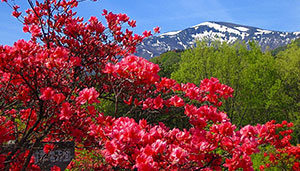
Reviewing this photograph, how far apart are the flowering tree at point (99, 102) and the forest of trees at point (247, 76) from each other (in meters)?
18.2

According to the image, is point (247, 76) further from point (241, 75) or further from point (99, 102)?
point (99, 102)

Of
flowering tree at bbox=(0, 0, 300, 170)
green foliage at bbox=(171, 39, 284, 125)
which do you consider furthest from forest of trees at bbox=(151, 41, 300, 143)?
flowering tree at bbox=(0, 0, 300, 170)

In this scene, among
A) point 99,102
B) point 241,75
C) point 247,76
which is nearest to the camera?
point 99,102

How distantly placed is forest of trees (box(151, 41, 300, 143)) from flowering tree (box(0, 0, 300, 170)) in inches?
716

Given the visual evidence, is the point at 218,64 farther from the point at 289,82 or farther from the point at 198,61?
the point at 289,82

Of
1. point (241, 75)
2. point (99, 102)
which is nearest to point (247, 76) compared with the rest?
point (241, 75)

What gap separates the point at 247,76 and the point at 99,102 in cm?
2074

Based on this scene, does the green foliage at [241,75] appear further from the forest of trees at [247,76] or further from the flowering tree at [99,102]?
the flowering tree at [99,102]

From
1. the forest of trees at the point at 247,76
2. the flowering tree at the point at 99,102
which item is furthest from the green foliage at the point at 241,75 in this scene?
the flowering tree at the point at 99,102

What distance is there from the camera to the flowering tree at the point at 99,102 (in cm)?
240

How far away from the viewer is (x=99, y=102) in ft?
9.40

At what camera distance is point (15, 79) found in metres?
3.18

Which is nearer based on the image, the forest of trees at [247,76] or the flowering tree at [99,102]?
the flowering tree at [99,102]

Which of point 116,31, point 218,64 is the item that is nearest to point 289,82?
point 218,64
